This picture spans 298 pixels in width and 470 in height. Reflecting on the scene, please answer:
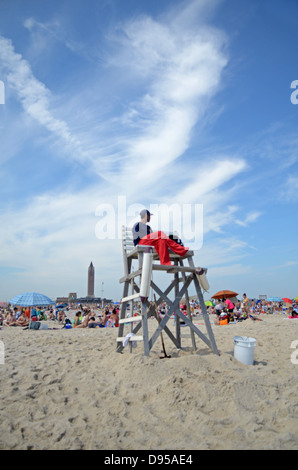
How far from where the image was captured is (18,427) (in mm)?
3062

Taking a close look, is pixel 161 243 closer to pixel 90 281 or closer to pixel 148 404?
pixel 148 404

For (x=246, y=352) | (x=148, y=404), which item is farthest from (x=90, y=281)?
(x=148, y=404)

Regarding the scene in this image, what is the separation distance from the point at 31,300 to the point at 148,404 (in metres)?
14.6

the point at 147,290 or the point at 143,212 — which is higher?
the point at 143,212

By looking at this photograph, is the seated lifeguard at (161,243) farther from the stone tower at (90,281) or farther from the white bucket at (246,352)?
the stone tower at (90,281)

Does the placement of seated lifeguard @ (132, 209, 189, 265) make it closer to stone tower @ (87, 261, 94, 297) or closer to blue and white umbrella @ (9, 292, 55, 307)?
blue and white umbrella @ (9, 292, 55, 307)

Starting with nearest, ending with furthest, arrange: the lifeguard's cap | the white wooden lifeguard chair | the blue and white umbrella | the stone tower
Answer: the white wooden lifeguard chair, the lifeguard's cap, the blue and white umbrella, the stone tower

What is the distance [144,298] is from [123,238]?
5.77 ft

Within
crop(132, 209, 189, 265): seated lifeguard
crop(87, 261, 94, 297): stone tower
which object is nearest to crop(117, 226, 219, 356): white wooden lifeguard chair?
crop(132, 209, 189, 265): seated lifeguard

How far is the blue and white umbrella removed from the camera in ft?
53.4

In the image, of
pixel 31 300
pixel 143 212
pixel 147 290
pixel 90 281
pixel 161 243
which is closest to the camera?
pixel 147 290

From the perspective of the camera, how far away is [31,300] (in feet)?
54.2

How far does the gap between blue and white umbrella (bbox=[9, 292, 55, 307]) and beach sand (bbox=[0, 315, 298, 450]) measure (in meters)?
11.7

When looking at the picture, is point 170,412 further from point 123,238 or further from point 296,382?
point 123,238
